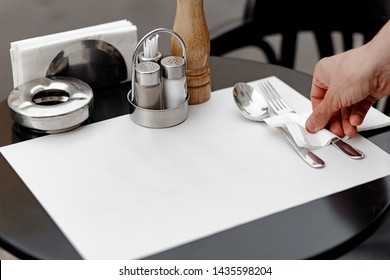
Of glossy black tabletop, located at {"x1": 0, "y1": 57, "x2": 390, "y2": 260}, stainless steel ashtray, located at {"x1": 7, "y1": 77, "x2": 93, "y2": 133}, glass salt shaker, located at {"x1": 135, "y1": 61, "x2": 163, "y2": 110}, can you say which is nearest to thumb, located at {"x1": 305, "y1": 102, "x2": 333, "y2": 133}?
glossy black tabletop, located at {"x1": 0, "y1": 57, "x2": 390, "y2": 260}

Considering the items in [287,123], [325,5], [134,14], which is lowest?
[134,14]

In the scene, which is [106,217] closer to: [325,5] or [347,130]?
[347,130]

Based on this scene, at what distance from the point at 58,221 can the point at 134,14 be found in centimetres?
248

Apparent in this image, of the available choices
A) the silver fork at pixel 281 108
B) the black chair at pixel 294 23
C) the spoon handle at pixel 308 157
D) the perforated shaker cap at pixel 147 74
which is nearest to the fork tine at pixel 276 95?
the silver fork at pixel 281 108

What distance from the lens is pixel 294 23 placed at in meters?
1.92

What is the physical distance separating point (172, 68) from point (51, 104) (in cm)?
23

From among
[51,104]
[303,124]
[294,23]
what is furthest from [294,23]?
[51,104]

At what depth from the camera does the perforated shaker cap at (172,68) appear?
1.16 metres

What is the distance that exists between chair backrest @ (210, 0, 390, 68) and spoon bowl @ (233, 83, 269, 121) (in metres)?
0.56

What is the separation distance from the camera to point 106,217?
95cm

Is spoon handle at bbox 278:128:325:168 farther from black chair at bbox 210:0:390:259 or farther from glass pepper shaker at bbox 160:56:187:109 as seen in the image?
black chair at bbox 210:0:390:259

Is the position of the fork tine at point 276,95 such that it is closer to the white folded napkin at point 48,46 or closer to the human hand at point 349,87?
the human hand at point 349,87
